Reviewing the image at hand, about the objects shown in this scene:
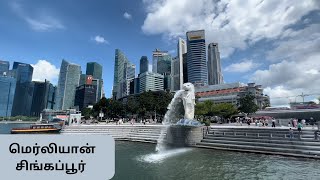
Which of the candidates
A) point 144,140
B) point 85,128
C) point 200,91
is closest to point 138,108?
point 85,128

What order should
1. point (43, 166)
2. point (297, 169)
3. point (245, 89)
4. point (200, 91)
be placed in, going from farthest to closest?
point (200, 91) → point (245, 89) → point (297, 169) → point (43, 166)

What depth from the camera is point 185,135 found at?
3259 cm

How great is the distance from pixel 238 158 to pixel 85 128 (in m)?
41.8

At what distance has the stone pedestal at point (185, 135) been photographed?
32.1 m

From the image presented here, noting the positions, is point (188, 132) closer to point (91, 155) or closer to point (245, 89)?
point (91, 155)

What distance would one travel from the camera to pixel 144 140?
40812mm

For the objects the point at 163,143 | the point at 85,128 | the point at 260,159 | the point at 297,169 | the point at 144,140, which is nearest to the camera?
the point at 297,169

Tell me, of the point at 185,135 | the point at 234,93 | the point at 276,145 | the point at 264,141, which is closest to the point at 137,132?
the point at 185,135

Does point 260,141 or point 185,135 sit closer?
point 260,141

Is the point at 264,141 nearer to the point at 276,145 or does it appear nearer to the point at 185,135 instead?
the point at 276,145

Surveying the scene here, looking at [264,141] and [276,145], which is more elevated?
[264,141]

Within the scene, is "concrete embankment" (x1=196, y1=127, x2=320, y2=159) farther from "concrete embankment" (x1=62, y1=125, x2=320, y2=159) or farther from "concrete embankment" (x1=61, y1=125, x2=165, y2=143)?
"concrete embankment" (x1=61, y1=125, x2=165, y2=143)

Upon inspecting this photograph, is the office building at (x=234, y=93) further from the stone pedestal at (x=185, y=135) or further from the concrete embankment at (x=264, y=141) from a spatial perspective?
the concrete embankment at (x=264, y=141)

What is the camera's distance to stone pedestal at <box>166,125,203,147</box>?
32.1 meters
